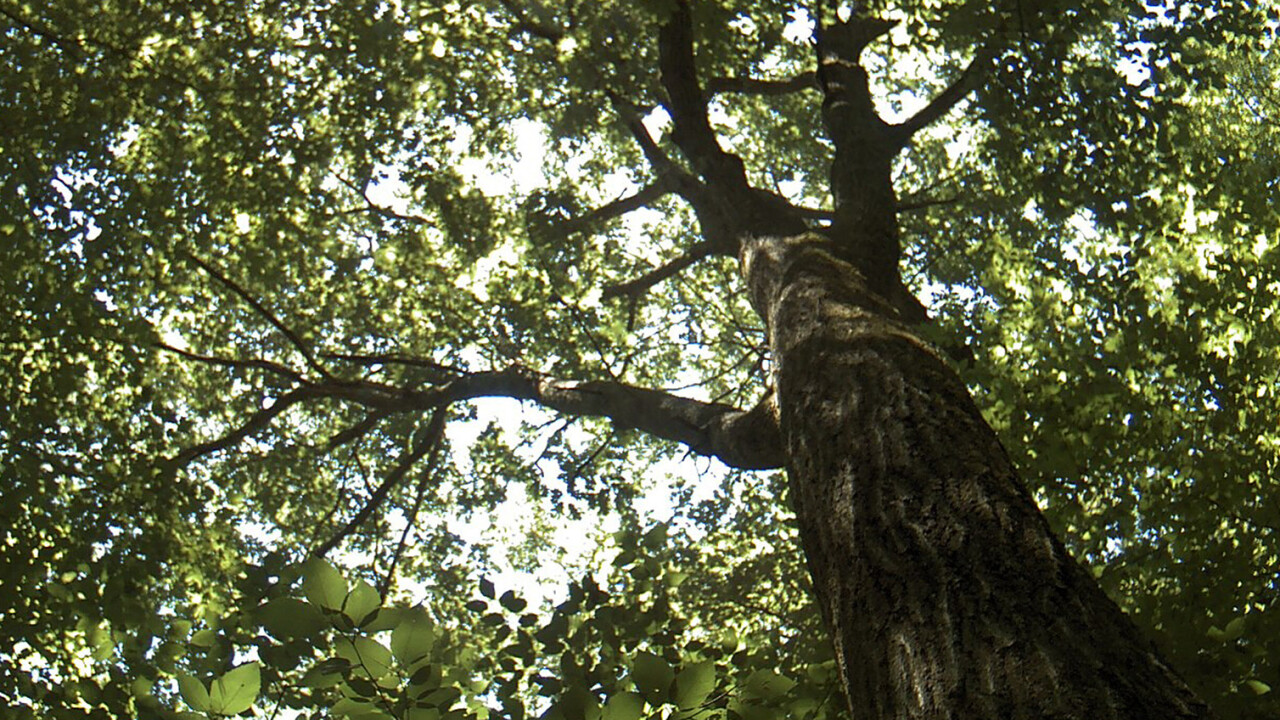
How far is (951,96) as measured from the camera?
8.31 metres

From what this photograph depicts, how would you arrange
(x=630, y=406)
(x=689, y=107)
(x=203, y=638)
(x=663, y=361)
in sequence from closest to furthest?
(x=203, y=638)
(x=630, y=406)
(x=689, y=107)
(x=663, y=361)

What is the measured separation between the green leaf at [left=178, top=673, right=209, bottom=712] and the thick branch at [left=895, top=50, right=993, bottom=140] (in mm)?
6487

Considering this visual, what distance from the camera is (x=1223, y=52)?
16.1 m

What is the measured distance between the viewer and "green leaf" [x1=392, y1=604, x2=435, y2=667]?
2336 mm

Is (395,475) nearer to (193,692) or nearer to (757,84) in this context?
(757,84)

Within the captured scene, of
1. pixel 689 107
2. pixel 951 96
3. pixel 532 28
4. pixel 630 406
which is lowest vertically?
pixel 630 406

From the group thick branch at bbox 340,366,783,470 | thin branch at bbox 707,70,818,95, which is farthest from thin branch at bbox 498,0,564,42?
thick branch at bbox 340,366,783,470

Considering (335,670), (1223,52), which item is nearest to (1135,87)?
(335,670)

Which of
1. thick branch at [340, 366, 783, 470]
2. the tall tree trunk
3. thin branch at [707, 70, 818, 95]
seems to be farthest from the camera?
thin branch at [707, 70, 818, 95]

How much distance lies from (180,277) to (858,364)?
6.93 m

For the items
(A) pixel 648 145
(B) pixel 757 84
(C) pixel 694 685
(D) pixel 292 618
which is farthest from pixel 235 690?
(B) pixel 757 84

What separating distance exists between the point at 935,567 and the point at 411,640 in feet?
4.38

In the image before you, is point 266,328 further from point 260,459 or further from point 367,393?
point 367,393

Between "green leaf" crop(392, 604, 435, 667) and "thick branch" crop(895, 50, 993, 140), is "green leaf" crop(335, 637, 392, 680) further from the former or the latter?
"thick branch" crop(895, 50, 993, 140)
